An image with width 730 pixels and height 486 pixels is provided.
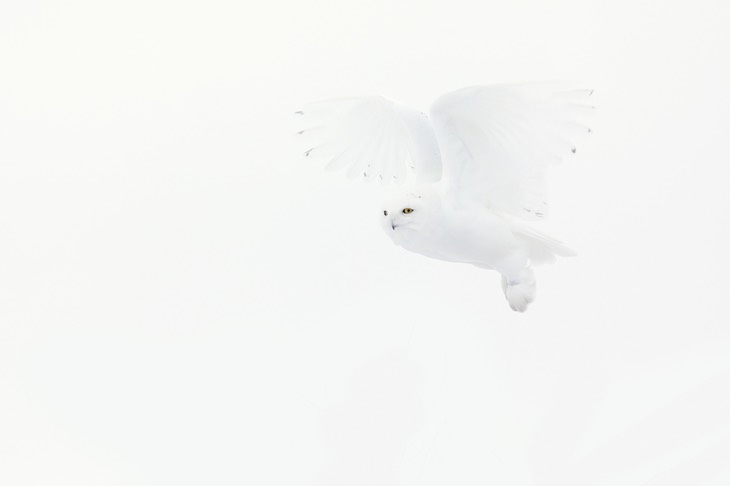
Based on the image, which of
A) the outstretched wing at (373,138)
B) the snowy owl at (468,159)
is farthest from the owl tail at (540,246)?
the outstretched wing at (373,138)

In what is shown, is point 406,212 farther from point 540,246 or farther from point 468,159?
point 540,246

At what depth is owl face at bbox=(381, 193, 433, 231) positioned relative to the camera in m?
11.6

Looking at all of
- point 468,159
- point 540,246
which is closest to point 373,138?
point 468,159

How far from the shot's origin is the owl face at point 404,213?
1156 cm

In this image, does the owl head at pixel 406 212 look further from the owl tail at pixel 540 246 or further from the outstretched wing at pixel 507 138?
the owl tail at pixel 540 246

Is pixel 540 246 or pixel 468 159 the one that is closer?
pixel 468 159

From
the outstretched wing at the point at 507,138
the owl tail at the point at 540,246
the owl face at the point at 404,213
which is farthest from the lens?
the owl tail at the point at 540,246

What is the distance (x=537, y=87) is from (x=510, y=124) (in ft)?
1.54

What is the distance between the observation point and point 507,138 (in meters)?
11.7

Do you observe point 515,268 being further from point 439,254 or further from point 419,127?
point 419,127

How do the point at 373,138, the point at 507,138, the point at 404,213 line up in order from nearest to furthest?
the point at 404,213 < the point at 507,138 < the point at 373,138

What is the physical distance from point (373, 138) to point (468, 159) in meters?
1.33

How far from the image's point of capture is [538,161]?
1173cm

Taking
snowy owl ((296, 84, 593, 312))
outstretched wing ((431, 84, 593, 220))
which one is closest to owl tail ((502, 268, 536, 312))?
snowy owl ((296, 84, 593, 312))
